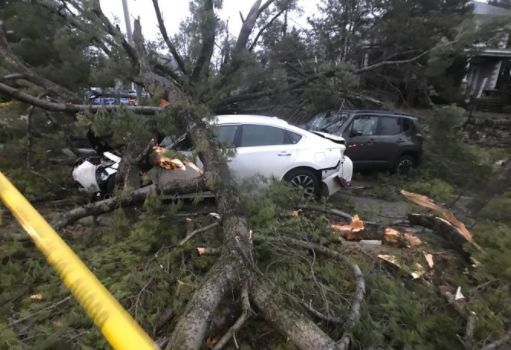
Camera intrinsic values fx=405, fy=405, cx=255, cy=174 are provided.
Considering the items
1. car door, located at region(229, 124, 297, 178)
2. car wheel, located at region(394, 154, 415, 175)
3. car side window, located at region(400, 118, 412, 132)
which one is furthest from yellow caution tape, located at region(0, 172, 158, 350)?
car side window, located at region(400, 118, 412, 132)

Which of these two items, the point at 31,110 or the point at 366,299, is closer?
the point at 366,299

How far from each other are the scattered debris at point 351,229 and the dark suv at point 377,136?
147 inches

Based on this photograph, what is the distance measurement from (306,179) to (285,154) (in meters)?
0.58

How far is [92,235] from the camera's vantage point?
16.1 feet

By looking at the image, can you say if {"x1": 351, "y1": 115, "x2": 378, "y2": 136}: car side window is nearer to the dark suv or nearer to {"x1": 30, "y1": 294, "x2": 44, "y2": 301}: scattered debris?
the dark suv

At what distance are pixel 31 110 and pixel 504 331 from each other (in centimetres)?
747

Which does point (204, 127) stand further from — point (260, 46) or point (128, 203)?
point (260, 46)

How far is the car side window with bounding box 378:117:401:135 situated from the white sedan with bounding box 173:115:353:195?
263 cm

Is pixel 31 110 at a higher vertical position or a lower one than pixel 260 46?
lower

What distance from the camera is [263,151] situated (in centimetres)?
661

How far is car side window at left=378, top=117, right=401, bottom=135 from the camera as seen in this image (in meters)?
9.27

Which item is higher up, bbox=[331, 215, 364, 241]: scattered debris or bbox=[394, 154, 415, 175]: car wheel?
bbox=[331, 215, 364, 241]: scattered debris

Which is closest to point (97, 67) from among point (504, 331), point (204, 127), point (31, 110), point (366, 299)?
point (31, 110)

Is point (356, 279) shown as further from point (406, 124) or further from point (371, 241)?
point (406, 124)
